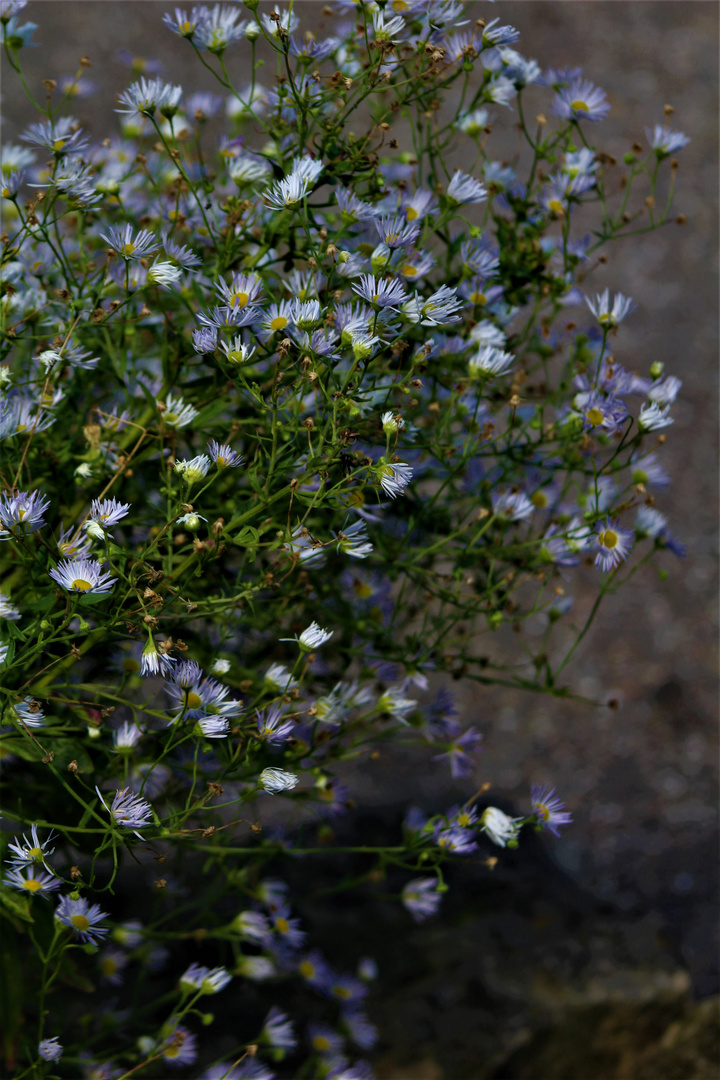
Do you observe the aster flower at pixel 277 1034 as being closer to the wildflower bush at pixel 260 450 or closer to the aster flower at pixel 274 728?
the wildflower bush at pixel 260 450

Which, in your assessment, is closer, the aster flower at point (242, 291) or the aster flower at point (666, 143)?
the aster flower at point (242, 291)

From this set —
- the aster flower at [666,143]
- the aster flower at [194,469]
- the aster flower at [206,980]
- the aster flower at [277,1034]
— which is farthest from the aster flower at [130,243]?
the aster flower at [277,1034]

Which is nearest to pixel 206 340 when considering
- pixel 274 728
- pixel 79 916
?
pixel 274 728

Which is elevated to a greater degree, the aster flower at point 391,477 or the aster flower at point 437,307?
the aster flower at point 437,307

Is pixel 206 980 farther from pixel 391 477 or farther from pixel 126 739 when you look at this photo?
pixel 391 477

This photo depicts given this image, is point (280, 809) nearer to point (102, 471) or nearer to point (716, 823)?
point (716, 823)

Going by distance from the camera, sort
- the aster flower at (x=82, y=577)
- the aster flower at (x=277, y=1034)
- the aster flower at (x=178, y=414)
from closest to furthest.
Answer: the aster flower at (x=82, y=577)
the aster flower at (x=178, y=414)
the aster flower at (x=277, y=1034)

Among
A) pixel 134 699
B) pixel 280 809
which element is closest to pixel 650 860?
pixel 280 809
